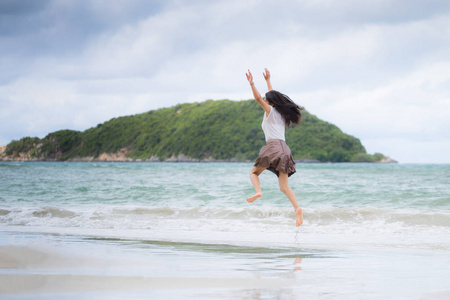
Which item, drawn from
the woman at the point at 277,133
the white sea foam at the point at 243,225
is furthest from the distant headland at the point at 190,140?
the woman at the point at 277,133

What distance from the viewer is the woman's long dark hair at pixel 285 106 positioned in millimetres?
6191

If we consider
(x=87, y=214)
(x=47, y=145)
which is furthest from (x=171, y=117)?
(x=87, y=214)

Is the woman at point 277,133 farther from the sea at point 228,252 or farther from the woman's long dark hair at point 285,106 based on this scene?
the sea at point 228,252

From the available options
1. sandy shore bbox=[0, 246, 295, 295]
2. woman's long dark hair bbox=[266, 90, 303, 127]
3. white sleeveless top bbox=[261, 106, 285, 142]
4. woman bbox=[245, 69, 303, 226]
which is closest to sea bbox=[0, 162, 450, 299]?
sandy shore bbox=[0, 246, 295, 295]

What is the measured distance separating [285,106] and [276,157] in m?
0.72

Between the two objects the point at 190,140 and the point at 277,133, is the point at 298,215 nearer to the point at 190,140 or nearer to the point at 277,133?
the point at 277,133

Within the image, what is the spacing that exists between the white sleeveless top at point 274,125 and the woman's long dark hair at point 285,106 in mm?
63

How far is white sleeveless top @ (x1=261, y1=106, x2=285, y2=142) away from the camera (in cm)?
620

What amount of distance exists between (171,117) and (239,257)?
545 feet

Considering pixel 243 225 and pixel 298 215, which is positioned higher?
pixel 298 215

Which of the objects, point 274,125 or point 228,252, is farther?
point 274,125

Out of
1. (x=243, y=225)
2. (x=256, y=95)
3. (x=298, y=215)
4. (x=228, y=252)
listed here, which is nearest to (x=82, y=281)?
(x=228, y=252)

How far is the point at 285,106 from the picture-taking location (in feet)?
20.3

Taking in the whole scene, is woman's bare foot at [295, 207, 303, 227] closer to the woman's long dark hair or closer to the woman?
the woman
